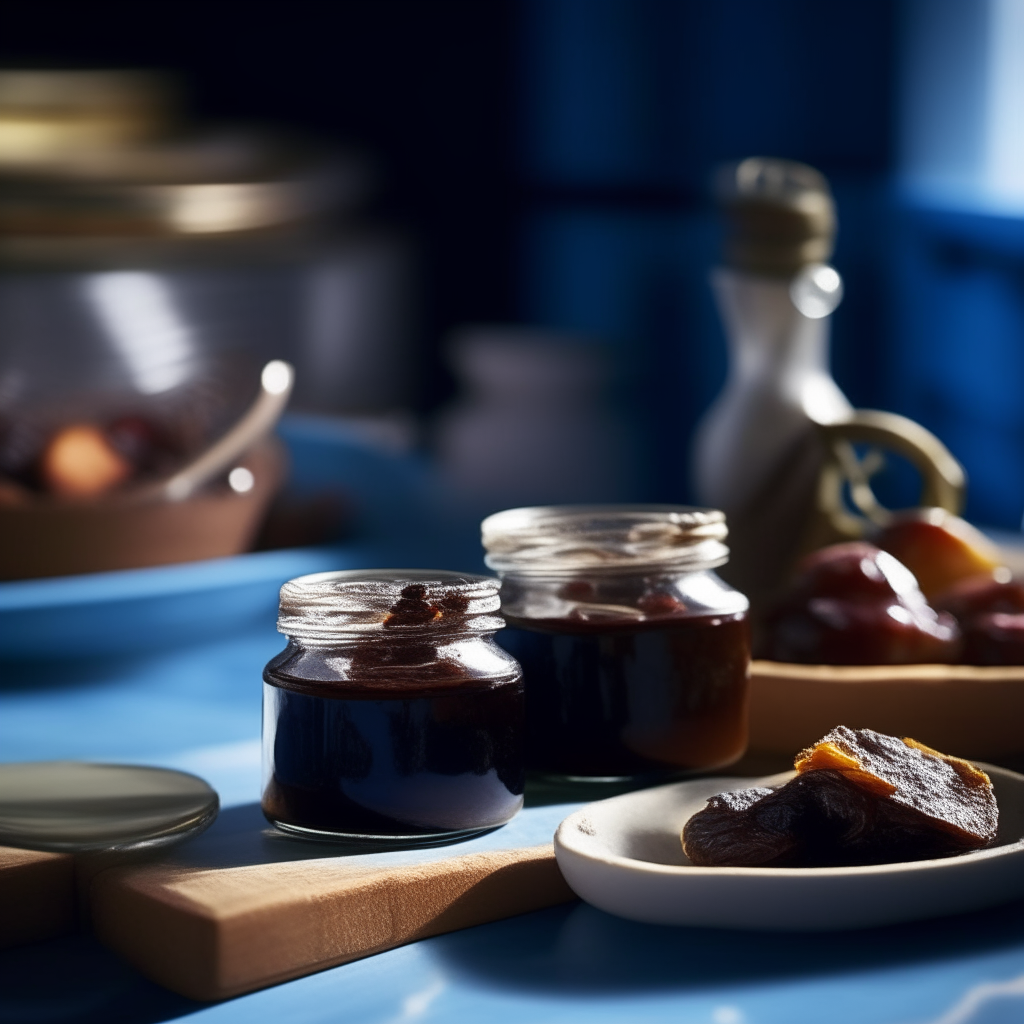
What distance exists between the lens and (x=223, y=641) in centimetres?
93

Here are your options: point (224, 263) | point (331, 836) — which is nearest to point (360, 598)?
point (331, 836)

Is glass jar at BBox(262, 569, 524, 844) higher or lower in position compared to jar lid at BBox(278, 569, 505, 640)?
lower

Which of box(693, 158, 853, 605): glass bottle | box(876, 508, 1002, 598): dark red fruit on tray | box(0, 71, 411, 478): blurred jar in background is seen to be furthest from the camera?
box(0, 71, 411, 478): blurred jar in background

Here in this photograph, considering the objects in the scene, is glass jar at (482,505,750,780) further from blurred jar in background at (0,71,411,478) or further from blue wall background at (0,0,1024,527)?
blurred jar in background at (0,71,411,478)

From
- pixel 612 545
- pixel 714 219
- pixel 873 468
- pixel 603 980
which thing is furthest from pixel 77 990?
pixel 714 219

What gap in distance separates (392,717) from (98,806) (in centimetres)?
12

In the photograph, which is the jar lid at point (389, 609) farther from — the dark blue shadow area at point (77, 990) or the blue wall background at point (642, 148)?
the blue wall background at point (642, 148)

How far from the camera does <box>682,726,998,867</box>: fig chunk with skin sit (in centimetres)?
49

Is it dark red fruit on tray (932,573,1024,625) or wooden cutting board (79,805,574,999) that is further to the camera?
dark red fruit on tray (932,573,1024,625)

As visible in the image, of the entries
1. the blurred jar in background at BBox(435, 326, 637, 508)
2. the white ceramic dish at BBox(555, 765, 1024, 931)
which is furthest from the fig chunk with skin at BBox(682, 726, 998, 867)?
the blurred jar in background at BBox(435, 326, 637, 508)

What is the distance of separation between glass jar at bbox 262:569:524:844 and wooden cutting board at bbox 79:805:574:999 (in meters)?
0.01

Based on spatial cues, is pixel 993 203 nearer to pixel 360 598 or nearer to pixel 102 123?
pixel 360 598

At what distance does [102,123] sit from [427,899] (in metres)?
1.75

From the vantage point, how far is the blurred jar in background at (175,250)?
1.72 meters
